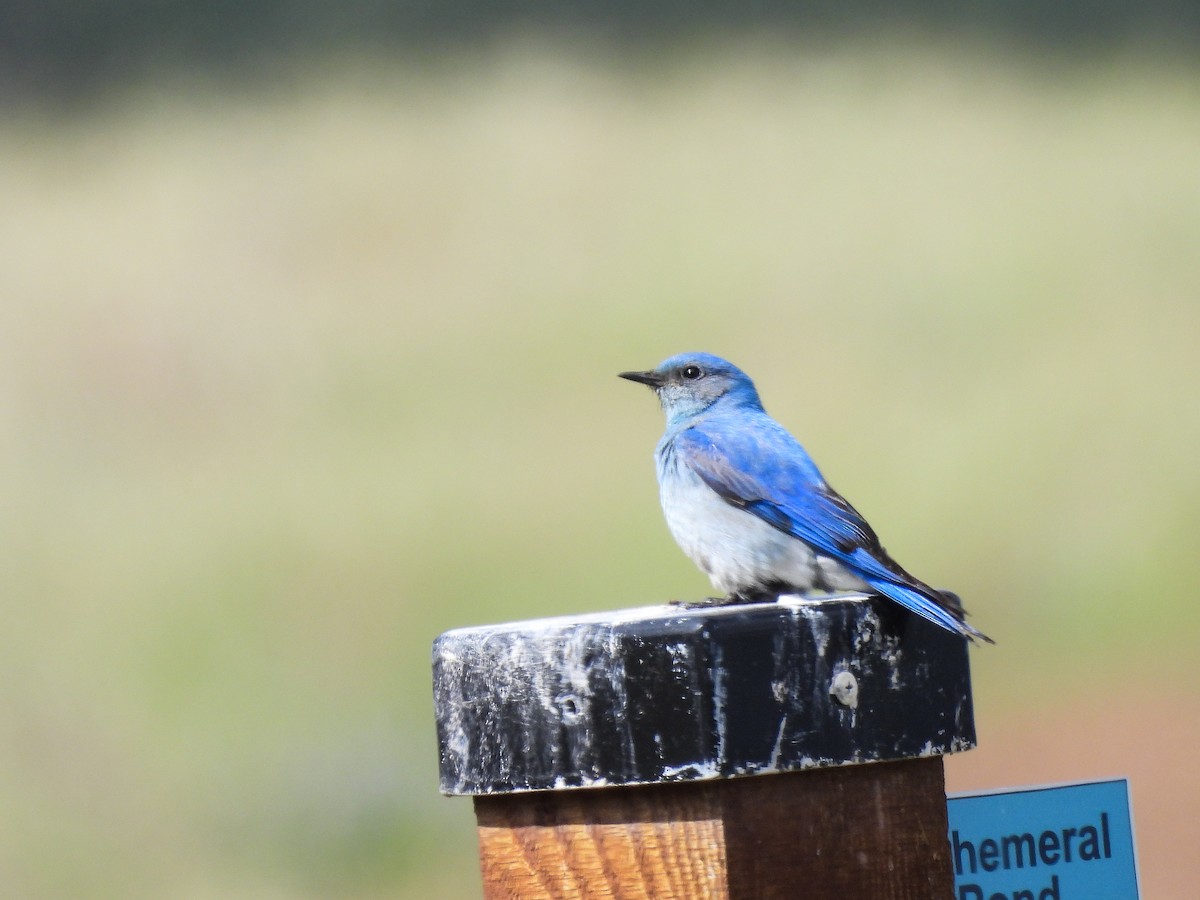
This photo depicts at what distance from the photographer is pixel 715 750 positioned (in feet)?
5.38

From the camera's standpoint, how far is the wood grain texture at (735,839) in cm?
169

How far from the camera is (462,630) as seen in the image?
1.94 metres

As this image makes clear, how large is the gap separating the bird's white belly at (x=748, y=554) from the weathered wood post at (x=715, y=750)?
4.04 feet

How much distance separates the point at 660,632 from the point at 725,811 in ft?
0.73

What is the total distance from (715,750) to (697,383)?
7.75 feet

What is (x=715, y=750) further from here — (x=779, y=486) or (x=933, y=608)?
(x=779, y=486)

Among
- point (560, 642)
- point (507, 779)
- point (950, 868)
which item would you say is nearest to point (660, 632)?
point (560, 642)

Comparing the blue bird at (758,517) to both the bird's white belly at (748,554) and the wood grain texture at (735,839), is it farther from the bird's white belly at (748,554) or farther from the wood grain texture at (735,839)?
the wood grain texture at (735,839)

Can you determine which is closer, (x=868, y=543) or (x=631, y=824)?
(x=631, y=824)

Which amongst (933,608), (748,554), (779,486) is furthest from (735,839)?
(779,486)

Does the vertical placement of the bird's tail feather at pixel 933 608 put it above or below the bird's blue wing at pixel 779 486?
below

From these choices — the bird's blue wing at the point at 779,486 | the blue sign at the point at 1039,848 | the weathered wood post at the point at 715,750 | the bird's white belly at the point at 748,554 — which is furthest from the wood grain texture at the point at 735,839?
the bird's white belly at the point at 748,554

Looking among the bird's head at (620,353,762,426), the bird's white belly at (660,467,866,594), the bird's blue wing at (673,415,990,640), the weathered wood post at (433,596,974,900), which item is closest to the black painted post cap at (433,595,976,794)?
the weathered wood post at (433,596,974,900)

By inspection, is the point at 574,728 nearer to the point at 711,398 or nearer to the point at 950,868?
the point at 950,868
